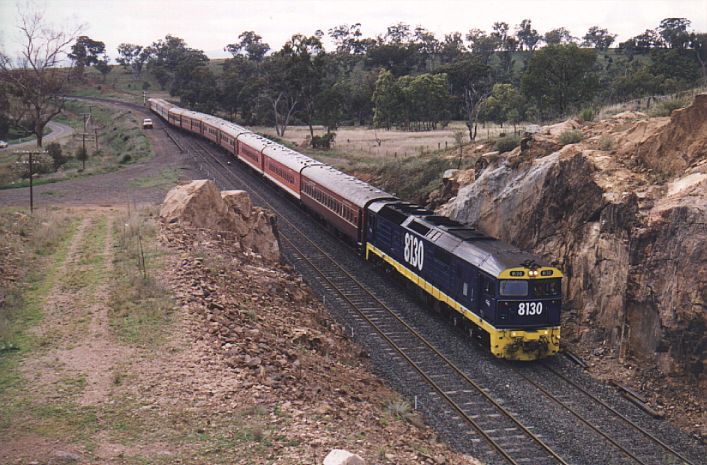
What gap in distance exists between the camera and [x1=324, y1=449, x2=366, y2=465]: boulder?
12.8 meters

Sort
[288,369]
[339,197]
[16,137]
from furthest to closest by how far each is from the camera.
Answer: [16,137], [339,197], [288,369]

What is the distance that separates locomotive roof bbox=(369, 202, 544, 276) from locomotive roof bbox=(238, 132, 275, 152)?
27275 mm

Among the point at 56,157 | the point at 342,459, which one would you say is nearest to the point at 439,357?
the point at 342,459

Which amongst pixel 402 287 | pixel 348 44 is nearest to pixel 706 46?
pixel 402 287

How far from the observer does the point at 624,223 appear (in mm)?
24562

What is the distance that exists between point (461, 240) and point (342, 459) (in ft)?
46.1

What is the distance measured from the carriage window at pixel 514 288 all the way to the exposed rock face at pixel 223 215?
14.5m

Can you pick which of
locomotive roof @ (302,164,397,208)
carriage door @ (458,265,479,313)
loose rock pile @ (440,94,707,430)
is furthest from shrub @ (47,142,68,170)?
carriage door @ (458,265,479,313)

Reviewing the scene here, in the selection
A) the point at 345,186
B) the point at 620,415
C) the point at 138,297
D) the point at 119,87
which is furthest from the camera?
the point at 119,87

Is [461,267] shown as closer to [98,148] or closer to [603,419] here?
[603,419]

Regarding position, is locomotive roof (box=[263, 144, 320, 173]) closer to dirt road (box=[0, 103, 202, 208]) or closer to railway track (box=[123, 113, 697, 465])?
dirt road (box=[0, 103, 202, 208])

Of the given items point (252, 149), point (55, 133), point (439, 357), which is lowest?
point (439, 357)

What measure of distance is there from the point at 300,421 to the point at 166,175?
4398 cm

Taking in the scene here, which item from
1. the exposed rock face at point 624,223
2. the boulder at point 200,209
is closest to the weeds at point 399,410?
the exposed rock face at point 624,223
